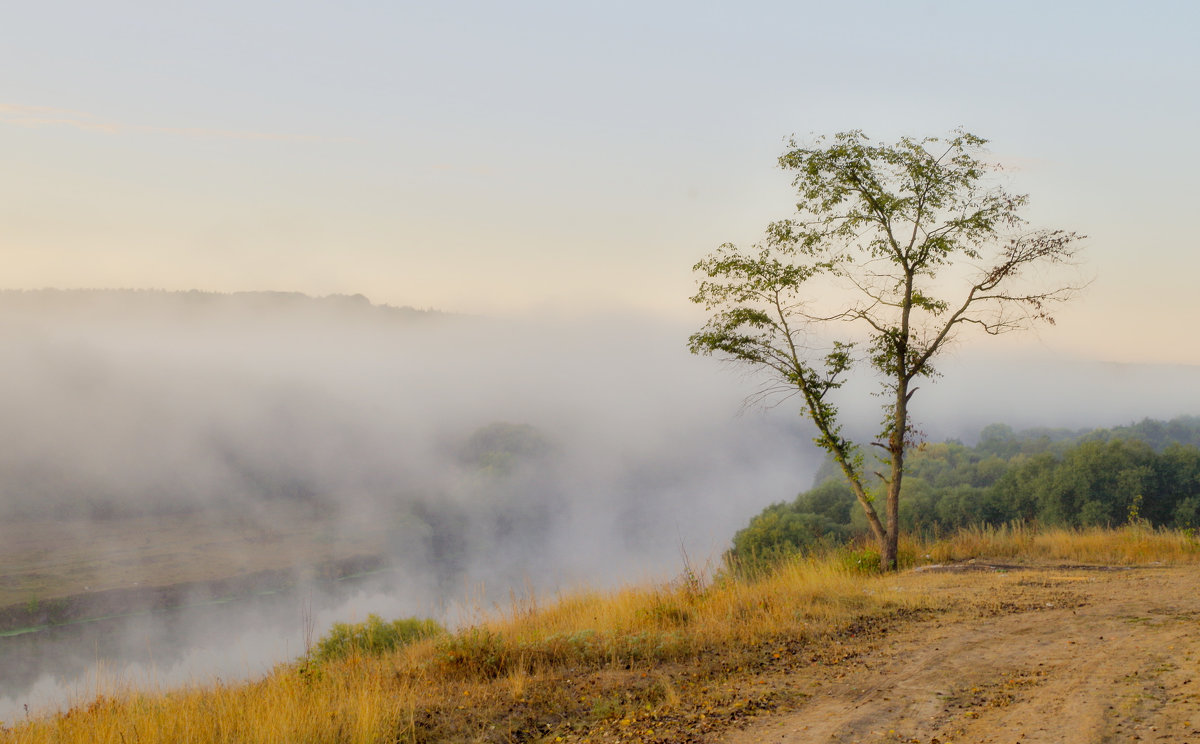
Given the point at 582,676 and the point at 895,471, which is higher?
the point at 895,471

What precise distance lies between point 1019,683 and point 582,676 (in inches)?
161

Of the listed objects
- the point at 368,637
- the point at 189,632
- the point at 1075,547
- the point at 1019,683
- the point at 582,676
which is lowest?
the point at 189,632

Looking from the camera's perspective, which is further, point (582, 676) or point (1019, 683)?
point (582, 676)

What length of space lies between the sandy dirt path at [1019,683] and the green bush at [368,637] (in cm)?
595

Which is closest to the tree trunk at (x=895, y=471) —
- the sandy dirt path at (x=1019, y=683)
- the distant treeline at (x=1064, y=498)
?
the sandy dirt path at (x=1019, y=683)

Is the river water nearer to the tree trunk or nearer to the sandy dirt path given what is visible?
the tree trunk

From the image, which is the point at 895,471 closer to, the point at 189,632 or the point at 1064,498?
the point at 1064,498

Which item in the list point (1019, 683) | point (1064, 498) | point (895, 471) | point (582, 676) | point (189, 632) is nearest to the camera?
point (1019, 683)

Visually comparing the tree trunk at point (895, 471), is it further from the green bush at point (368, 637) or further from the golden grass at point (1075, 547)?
the green bush at point (368, 637)

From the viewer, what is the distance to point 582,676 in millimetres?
7695

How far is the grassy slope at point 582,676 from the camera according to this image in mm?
5965

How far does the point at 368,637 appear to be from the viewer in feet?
41.9

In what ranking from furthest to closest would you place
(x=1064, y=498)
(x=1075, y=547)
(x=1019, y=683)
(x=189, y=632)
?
(x=189, y=632), (x=1064, y=498), (x=1075, y=547), (x=1019, y=683)

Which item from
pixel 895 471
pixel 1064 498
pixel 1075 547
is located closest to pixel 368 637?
pixel 895 471
